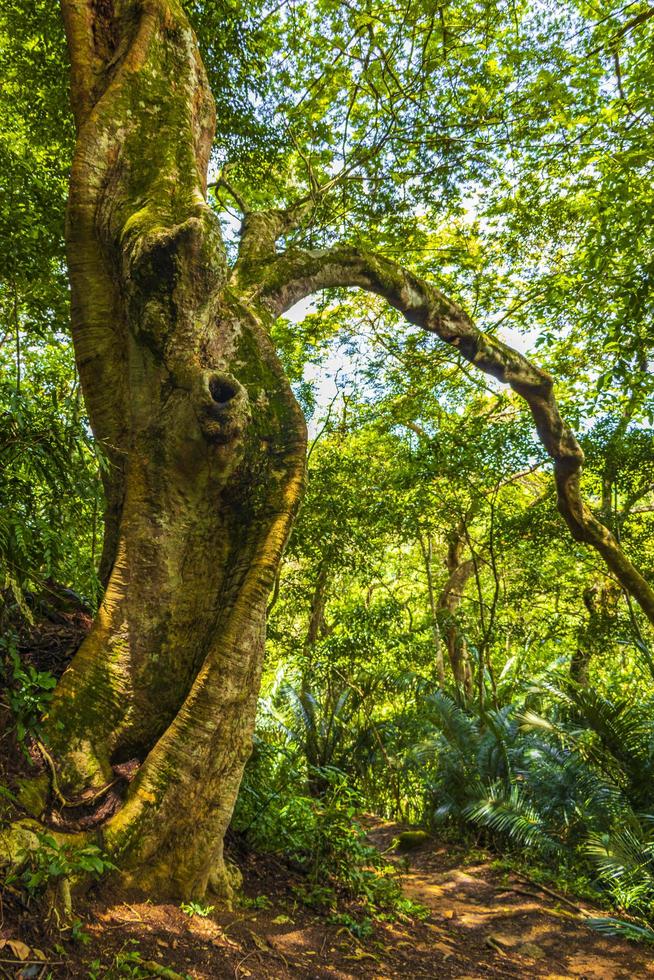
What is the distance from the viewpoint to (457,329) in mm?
5816

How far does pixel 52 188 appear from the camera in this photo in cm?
548

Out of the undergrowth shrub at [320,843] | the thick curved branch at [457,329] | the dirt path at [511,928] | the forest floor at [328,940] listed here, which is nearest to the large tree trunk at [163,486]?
the forest floor at [328,940]

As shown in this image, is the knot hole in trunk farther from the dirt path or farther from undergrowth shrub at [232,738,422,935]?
the dirt path

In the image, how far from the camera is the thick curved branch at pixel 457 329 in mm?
4684

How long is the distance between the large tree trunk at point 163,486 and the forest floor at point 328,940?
0.28 metres

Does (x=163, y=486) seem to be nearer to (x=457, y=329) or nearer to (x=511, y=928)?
(x=457, y=329)

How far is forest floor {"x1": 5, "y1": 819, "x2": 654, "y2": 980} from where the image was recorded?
1.94 metres

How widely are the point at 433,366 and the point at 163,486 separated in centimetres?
608

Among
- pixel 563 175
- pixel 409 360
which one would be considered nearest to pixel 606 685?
pixel 409 360

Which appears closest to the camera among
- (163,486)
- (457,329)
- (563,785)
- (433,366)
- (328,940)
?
(328,940)

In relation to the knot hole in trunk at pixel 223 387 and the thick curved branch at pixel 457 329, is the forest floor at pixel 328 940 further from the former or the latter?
the thick curved branch at pixel 457 329

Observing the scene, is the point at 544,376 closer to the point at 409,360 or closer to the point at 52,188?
the point at 409,360

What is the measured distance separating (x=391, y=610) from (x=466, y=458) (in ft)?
8.44

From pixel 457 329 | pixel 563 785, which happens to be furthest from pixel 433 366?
pixel 563 785
